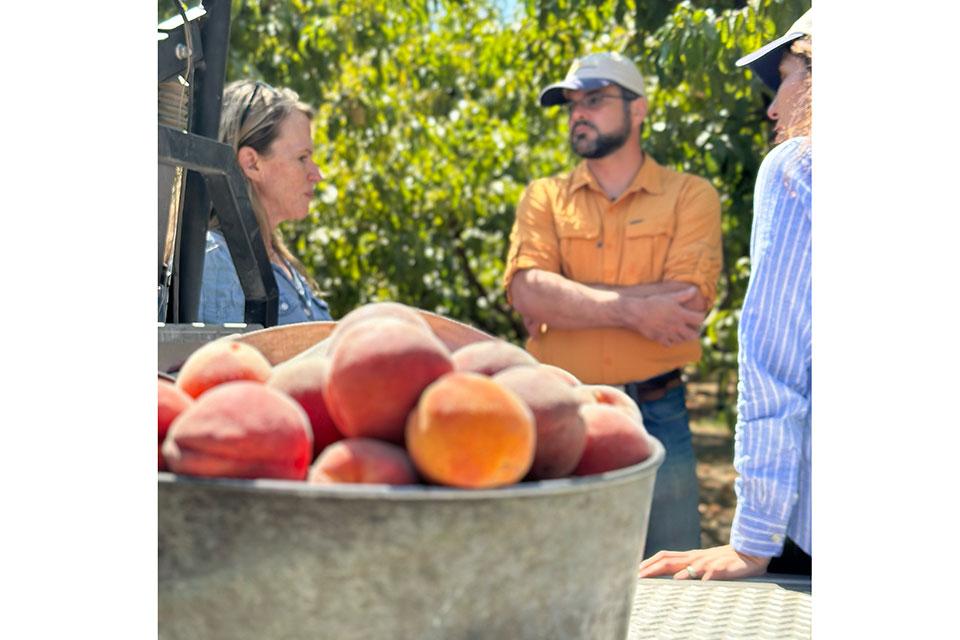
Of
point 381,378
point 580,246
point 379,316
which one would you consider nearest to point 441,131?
point 580,246

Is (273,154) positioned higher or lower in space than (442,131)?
lower

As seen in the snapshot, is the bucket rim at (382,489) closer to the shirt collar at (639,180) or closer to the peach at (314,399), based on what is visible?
the peach at (314,399)

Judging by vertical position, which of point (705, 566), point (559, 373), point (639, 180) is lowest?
point (705, 566)

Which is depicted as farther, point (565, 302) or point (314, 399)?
point (565, 302)

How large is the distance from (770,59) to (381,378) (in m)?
1.56

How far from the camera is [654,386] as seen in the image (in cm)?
324

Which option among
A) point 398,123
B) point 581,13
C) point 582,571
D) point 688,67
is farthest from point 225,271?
point 398,123

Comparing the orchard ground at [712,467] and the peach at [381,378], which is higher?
the peach at [381,378]

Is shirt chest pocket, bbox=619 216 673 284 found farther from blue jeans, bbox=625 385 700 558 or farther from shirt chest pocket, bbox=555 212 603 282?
blue jeans, bbox=625 385 700 558

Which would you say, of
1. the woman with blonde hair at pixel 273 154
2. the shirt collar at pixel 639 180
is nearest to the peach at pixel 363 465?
the woman with blonde hair at pixel 273 154

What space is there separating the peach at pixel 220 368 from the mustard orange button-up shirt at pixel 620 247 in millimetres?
2303

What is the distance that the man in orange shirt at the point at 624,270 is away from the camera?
318 centimetres

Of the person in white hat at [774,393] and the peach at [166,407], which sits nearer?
the peach at [166,407]

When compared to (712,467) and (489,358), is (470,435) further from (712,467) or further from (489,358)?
(712,467)
